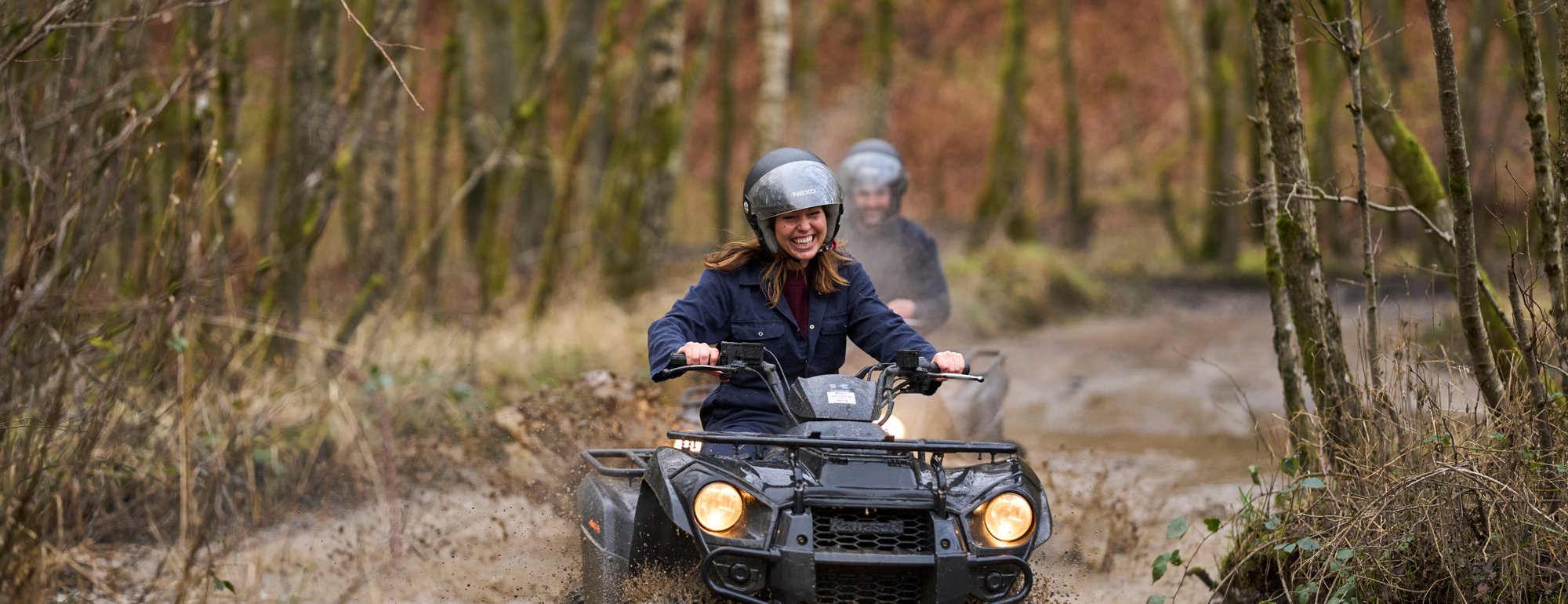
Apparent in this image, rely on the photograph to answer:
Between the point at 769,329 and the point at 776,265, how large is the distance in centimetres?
26

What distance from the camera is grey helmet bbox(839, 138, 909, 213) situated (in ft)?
33.0

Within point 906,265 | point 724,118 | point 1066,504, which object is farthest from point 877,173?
point 724,118

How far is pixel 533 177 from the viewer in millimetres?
23172

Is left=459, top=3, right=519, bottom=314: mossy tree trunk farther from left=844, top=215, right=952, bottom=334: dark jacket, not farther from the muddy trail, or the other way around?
the muddy trail

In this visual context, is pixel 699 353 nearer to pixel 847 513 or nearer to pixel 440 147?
pixel 847 513

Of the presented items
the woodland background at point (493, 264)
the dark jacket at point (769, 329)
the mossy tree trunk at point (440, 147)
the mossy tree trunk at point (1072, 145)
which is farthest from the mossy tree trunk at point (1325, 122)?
the dark jacket at point (769, 329)

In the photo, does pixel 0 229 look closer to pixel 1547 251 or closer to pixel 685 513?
pixel 685 513

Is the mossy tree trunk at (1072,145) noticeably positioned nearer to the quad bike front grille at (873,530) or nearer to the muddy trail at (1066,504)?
the muddy trail at (1066,504)

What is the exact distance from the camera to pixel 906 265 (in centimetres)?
959

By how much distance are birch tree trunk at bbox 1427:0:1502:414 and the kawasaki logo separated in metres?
2.51

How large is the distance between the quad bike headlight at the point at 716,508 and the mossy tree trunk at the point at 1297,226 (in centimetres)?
288

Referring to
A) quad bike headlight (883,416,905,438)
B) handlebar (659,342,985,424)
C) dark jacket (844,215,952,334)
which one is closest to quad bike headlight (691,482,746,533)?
handlebar (659,342,985,424)

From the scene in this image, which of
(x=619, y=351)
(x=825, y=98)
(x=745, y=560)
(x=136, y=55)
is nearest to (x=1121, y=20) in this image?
(x=825, y=98)

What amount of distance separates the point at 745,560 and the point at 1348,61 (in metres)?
3.28
